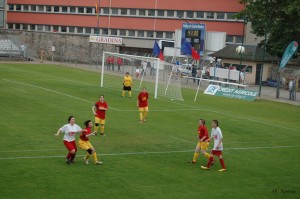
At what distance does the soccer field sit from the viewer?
18.3 m

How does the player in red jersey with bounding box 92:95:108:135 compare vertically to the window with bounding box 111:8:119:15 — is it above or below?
below

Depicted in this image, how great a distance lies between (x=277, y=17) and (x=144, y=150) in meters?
30.8

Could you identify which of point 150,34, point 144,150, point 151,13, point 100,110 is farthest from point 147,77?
point 144,150

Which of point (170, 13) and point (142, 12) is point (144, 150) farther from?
point (142, 12)

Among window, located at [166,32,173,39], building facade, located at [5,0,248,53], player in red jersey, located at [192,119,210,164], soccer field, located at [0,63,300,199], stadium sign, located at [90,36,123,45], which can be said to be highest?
building facade, located at [5,0,248,53]

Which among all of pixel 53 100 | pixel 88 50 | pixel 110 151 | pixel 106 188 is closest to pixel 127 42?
pixel 88 50

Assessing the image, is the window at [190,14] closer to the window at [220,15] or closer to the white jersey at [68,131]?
the window at [220,15]

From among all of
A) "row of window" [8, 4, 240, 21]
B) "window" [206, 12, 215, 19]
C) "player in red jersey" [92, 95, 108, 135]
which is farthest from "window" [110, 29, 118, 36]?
"player in red jersey" [92, 95, 108, 135]

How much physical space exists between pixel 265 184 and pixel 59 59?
68095 mm

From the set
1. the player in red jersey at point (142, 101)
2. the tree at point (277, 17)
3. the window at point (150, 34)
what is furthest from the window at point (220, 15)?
the player in red jersey at point (142, 101)

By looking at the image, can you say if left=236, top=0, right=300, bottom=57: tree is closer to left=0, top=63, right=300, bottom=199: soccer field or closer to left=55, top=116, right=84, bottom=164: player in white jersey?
left=0, top=63, right=300, bottom=199: soccer field

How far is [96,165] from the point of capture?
21.0 metres

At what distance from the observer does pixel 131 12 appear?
94938 mm

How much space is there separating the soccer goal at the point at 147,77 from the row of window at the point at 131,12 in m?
14.8
